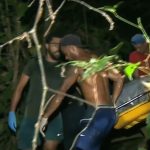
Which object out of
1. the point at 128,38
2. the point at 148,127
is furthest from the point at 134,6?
the point at 148,127

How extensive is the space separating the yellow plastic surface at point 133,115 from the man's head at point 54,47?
857 millimetres

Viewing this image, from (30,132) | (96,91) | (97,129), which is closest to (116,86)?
(96,91)

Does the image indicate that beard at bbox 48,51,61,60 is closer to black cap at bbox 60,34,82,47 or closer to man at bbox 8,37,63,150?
man at bbox 8,37,63,150

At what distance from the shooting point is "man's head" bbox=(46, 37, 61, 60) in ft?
18.8

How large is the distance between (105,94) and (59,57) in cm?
66

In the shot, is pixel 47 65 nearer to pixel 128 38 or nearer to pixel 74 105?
pixel 74 105

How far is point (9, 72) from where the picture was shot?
749 centimetres

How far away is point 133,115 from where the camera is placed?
539 centimetres

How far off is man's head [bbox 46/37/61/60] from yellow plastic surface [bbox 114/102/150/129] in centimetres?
86

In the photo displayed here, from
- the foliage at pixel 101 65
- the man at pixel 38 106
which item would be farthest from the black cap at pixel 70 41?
the foliage at pixel 101 65

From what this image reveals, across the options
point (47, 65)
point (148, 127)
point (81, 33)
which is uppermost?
point (148, 127)

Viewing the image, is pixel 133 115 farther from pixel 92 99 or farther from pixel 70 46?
pixel 70 46

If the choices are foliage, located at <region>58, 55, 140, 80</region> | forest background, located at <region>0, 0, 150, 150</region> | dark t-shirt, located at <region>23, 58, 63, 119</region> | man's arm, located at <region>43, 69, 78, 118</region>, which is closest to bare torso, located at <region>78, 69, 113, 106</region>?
man's arm, located at <region>43, 69, 78, 118</region>

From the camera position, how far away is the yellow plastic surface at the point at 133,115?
5246mm
